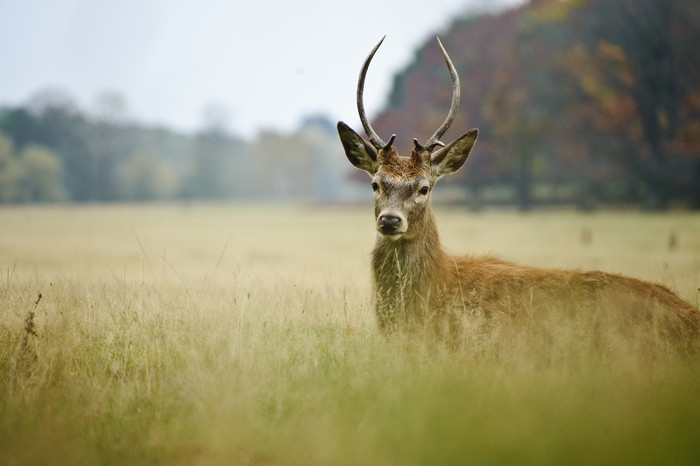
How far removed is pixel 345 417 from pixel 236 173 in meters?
85.6

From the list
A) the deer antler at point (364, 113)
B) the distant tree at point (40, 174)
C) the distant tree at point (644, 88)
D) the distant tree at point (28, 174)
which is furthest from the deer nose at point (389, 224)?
the distant tree at point (40, 174)

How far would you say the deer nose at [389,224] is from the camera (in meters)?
5.49

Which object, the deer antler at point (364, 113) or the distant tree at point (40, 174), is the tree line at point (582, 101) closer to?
the distant tree at point (40, 174)

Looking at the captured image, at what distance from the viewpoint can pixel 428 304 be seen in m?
5.72

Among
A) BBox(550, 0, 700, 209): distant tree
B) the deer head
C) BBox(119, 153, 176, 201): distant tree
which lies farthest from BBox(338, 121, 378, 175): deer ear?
BBox(119, 153, 176, 201): distant tree

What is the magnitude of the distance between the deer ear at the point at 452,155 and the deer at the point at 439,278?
0.04 feet

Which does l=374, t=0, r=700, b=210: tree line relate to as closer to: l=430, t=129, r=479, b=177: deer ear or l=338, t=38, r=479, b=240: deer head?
l=430, t=129, r=479, b=177: deer ear

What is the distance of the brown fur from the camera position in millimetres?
5207

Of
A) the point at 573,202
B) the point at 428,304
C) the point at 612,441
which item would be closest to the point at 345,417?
the point at 612,441

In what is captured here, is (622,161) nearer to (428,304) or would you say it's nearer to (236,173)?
(428,304)

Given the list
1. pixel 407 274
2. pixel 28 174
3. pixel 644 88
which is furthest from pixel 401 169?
pixel 28 174

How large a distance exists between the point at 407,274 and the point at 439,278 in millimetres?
326

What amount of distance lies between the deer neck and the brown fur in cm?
1

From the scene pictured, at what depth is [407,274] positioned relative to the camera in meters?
5.88
